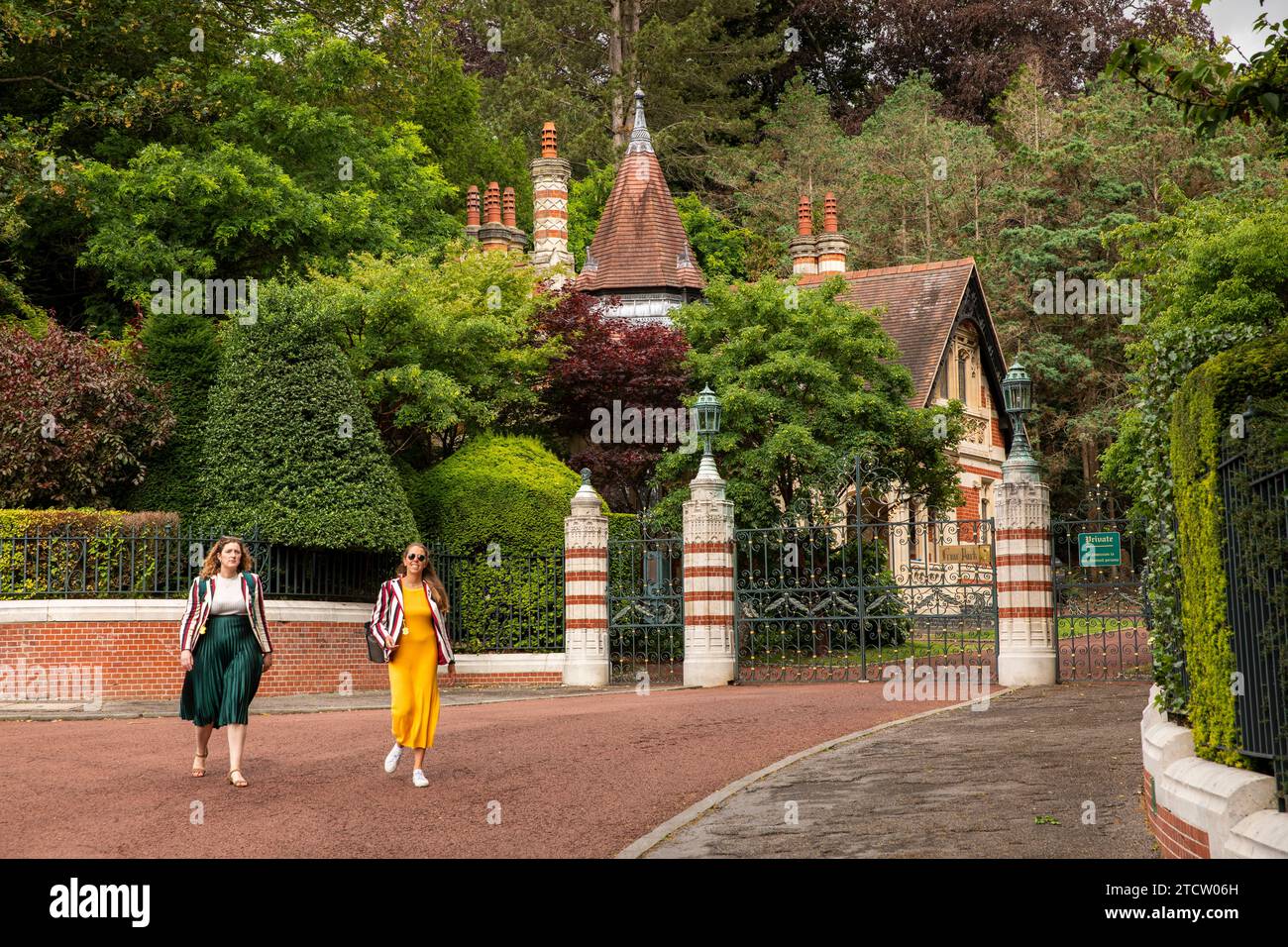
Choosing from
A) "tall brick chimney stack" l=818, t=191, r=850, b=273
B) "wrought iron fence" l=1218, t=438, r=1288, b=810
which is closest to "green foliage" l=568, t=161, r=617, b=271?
"tall brick chimney stack" l=818, t=191, r=850, b=273

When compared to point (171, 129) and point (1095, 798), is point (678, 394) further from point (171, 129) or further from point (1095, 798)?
point (1095, 798)

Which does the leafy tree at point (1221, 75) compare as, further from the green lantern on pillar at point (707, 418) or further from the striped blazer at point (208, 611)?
the green lantern on pillar at point (707, 418)

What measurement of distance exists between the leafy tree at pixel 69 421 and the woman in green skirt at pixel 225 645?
10.7m

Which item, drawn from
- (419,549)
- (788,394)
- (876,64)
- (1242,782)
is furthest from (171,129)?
(876,64)

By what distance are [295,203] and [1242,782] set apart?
23.8 m

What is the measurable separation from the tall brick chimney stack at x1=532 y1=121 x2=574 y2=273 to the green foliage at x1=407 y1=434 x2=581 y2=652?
17.6 metres

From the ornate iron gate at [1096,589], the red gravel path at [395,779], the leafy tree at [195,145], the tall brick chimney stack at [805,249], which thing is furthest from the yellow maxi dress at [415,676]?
the tall brick chimney stack at [805,249]

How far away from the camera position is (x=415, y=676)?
10852 millimetres

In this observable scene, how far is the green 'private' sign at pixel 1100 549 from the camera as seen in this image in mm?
17938

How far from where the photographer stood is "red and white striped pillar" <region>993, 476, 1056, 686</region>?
19125mm

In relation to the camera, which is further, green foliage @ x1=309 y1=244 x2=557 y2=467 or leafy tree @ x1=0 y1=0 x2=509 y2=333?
leafy tree @ x1=0 y1=0 x2=509 y2=333

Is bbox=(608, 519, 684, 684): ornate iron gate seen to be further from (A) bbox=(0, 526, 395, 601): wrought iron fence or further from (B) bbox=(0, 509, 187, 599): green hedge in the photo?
(B) bbox=(0, 509, 187, 599): green hedge

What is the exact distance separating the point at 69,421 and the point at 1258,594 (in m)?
18.2

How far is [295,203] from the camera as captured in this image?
27.3 metres
